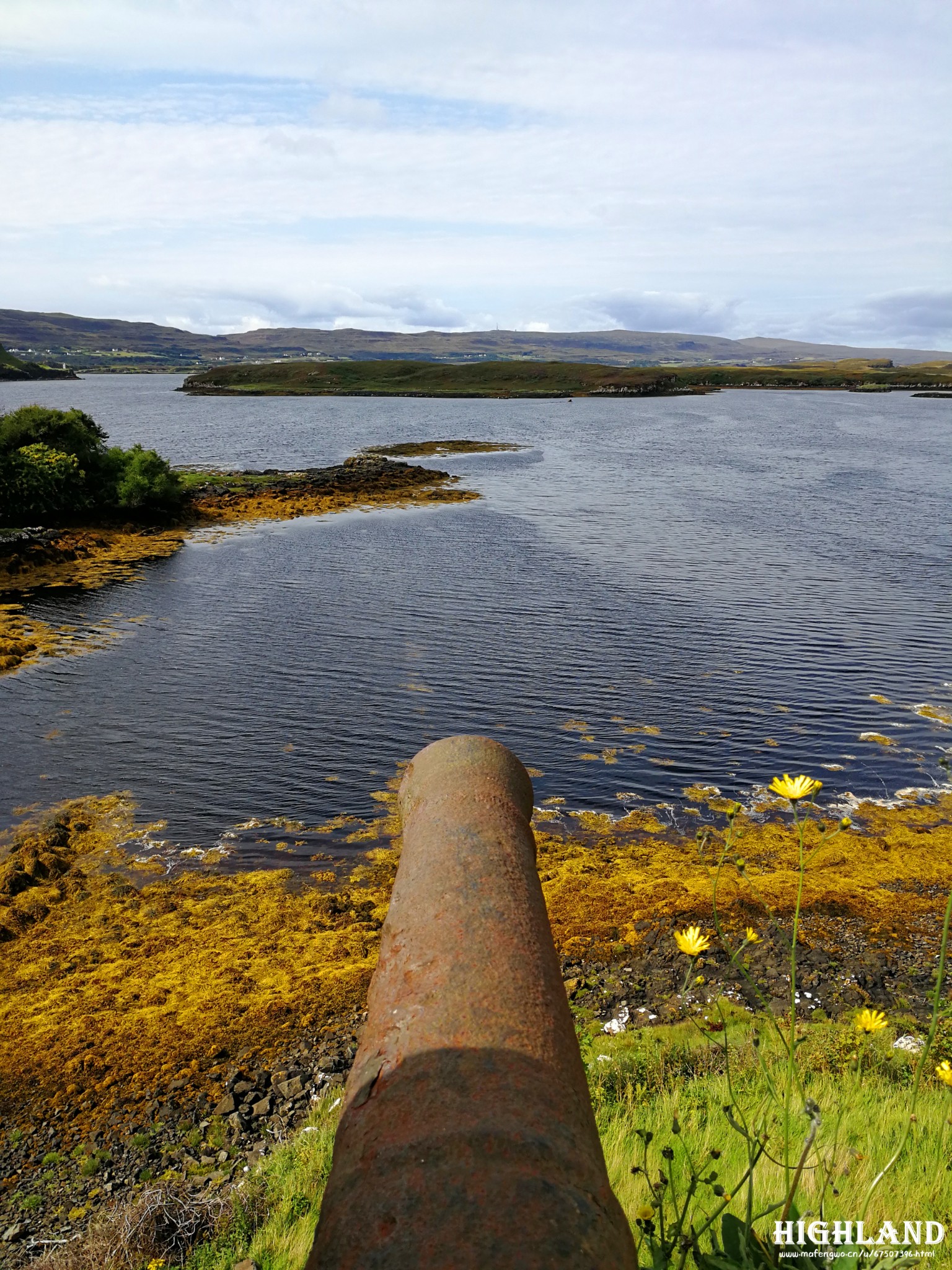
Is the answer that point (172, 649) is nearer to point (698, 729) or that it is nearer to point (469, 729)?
point (469, 729)

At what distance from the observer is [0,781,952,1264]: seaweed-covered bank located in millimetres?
7777

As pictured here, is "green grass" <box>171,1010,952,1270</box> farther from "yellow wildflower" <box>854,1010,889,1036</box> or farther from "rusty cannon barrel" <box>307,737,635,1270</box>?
"rusty cannon barrel" <box>307,737,635,1270</box>

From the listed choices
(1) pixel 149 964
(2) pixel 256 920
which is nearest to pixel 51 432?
(2) pixel 256 920

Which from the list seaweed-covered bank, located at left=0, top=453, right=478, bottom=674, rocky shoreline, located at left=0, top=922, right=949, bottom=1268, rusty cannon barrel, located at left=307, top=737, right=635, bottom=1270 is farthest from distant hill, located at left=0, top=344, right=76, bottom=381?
rusty cannon barrel, located at left=307, top=737, right=635, bottom=1270

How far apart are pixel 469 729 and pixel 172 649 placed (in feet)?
33.4

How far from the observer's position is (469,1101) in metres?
2.17

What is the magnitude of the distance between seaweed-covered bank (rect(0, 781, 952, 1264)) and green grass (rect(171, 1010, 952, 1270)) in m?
0.66

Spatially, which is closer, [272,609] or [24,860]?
[24,860]

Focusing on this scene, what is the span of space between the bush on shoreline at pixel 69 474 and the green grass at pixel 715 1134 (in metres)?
35.6

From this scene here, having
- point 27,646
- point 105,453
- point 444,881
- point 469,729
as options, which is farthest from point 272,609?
point 444,881

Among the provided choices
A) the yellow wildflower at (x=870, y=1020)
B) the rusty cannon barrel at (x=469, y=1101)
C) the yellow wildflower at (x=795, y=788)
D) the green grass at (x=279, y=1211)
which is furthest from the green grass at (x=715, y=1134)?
the yellow wildflower at (x=795, y=788)

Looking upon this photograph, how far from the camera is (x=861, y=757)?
1650cm

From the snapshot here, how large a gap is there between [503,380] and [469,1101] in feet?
524

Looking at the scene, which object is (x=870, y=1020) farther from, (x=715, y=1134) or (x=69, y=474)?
(x=69, y=474)
